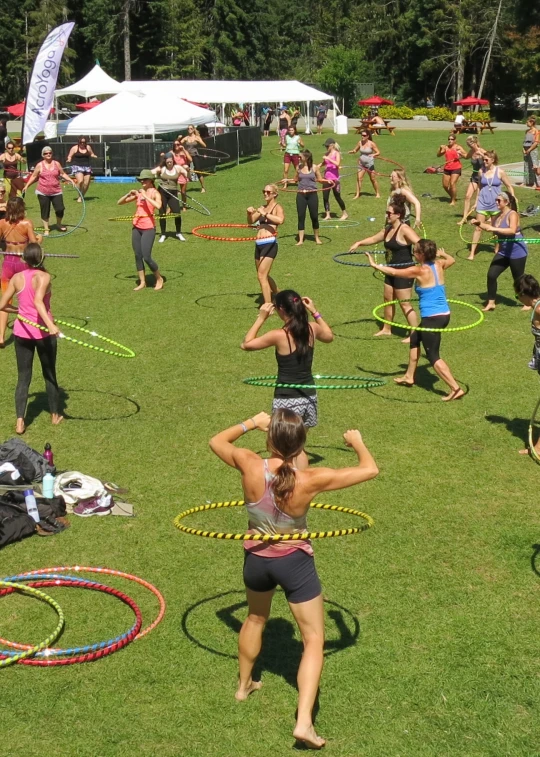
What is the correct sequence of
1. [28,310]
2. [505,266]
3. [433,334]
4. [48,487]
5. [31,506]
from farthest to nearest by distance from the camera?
[505,266], [433,334], [28,310], [48,487], [31,506]

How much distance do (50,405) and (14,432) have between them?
1.67 ft

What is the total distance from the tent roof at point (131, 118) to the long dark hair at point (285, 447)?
2766cm

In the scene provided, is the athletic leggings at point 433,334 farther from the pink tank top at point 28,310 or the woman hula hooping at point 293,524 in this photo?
the woman hula hooping at point 293,524

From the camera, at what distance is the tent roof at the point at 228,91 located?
39.1 meters

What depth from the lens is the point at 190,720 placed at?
5.45m

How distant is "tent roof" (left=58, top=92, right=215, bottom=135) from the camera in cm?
3125

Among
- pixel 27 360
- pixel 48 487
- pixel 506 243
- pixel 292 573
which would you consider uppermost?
pixel 506 243

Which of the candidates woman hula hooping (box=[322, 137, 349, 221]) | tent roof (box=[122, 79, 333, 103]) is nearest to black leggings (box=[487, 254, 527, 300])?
woman hula hooping (box=[322, 137, 349, 221])

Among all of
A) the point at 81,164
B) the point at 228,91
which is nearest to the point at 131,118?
the point at 81,164

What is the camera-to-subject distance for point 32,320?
9977 mm

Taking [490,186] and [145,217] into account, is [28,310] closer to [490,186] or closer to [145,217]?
[145,217]

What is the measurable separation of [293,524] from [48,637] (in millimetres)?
2179

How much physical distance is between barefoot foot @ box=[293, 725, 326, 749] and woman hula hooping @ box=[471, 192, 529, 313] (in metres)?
9.71

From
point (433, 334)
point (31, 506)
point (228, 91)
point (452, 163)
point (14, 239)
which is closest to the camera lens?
point (31, 506)
